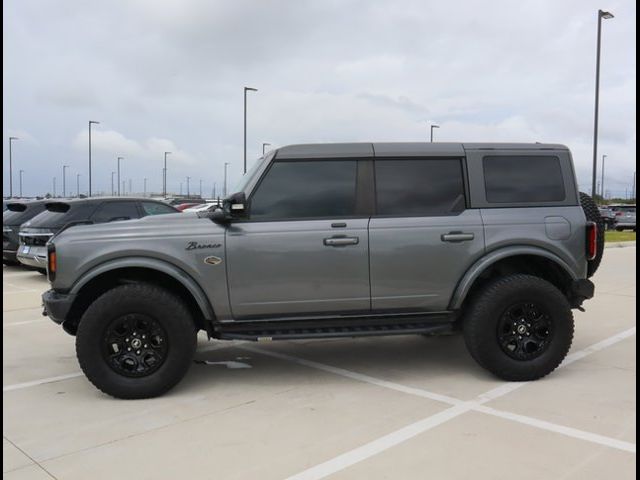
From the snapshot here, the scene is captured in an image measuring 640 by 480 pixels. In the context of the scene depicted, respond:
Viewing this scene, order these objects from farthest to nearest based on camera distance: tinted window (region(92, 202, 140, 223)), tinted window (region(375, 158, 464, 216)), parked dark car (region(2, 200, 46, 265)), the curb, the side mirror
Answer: the curb < parked dark car (region(2, 200, 46, 265)) < tinted window (region(92, 202, 140, 223)) < tinted window (region(375, 158, 464, 216)) < the side mirror

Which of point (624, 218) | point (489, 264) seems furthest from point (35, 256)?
point (624, 218)

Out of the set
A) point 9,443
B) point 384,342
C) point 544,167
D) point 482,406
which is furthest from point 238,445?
point 544,167

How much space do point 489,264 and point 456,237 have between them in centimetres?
37

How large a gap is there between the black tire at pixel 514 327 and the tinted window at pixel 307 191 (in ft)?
4.59

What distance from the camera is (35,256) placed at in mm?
10289

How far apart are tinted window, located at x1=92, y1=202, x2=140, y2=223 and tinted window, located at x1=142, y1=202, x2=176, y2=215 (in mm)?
282

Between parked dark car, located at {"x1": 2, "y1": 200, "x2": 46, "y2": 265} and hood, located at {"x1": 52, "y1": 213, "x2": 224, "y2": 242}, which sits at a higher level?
hood, located at {"x1": 52, "y1": 213, "x2": 224, "y2": 242}

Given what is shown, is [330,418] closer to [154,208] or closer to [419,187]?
[419,187]

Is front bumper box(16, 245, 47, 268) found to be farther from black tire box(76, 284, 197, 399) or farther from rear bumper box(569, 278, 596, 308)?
rear bumper box(569, 278, 596, 308)

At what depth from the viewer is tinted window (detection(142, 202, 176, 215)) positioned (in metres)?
11.3

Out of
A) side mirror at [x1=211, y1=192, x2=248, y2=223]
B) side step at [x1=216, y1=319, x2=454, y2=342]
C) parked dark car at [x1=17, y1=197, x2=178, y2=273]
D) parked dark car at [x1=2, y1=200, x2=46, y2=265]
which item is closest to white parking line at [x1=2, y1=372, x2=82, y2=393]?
side step at [x1=216, y1=319, x2=454, y2=342]

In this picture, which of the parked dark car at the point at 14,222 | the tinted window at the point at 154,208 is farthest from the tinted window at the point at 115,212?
the parked dark car at the point at 14,222

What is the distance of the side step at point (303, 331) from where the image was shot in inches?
185

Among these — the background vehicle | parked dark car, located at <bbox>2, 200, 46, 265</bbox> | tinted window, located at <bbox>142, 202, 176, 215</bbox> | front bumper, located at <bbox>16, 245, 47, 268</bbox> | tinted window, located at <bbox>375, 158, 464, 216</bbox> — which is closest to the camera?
tinted window, located at <bbox>375, 158, 464, 216</bbox>
